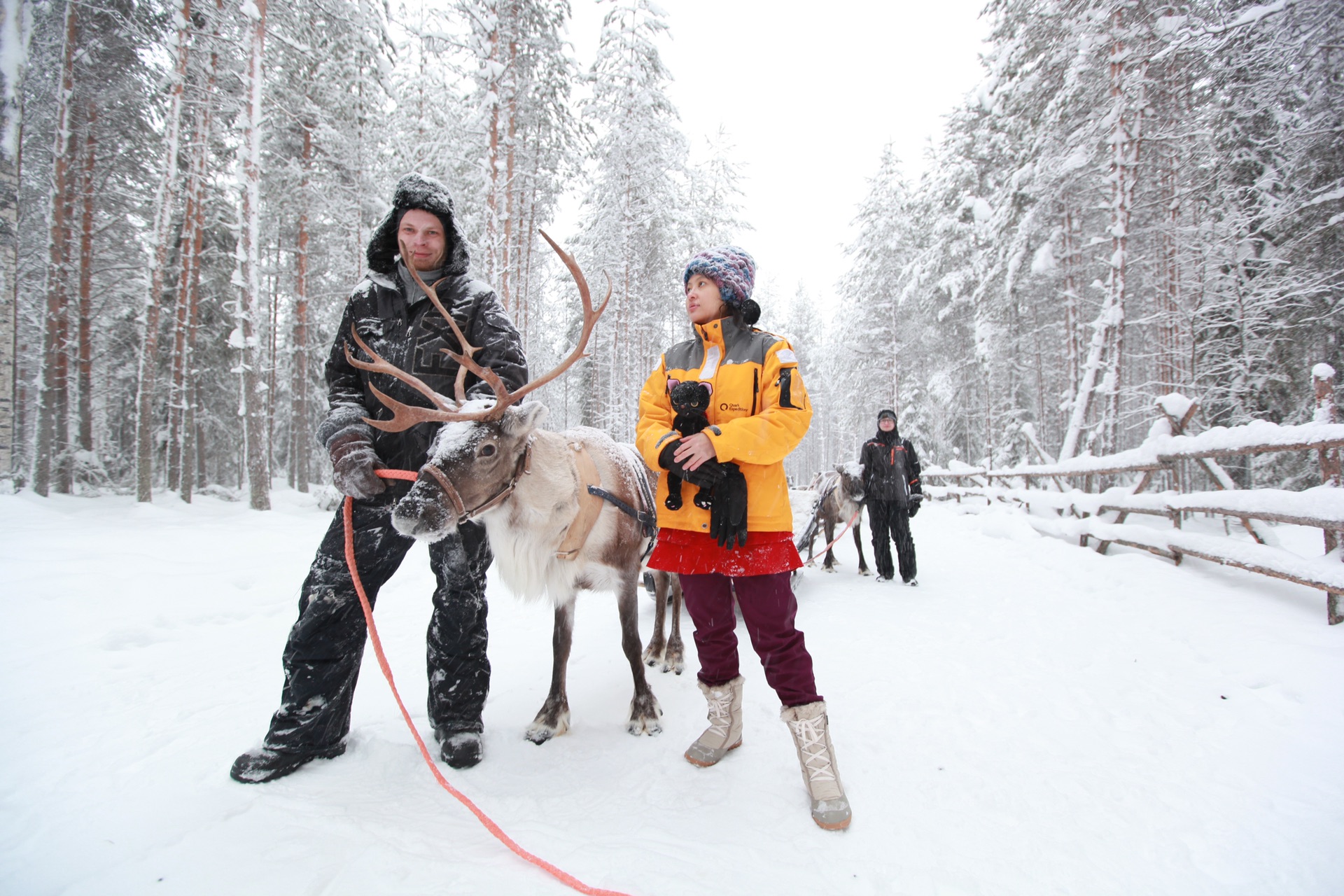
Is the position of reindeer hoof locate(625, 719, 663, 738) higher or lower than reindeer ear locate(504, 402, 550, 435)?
lower

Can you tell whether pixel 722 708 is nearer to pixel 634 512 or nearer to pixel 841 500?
pixel 634 512

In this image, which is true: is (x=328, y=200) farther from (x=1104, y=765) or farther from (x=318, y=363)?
(x=1104, y=765)

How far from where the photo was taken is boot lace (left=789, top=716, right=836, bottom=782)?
2168 millimetres

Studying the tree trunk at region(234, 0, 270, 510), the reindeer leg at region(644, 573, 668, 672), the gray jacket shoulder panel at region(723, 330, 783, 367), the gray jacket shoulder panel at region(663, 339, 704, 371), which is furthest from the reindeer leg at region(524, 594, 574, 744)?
the tree trunk at region(234, 0, 270, 510)

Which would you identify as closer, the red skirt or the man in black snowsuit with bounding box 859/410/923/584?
the red skirt

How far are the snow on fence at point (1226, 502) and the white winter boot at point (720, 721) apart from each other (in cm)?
458

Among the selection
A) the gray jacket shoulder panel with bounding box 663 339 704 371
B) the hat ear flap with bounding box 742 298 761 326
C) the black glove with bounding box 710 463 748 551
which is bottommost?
the black glove with bounding box 710 463 748 551

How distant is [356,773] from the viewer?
2287 millimetres

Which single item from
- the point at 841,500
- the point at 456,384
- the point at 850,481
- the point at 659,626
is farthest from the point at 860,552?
the point at 456,384

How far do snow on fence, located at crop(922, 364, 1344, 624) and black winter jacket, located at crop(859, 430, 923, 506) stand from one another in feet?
8.48

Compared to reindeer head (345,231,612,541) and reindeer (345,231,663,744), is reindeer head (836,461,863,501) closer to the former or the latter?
reindeer (345,231,663,744)

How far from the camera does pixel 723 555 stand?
2.33m

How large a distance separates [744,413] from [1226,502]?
221 inches

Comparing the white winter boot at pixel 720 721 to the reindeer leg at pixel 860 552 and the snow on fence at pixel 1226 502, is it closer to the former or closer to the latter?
the snow on fence at pixel 1226 502
